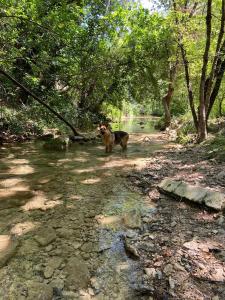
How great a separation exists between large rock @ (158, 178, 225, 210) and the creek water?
0.58 meters

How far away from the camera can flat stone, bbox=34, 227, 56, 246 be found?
375cm

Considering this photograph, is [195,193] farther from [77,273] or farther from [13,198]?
[13,198]

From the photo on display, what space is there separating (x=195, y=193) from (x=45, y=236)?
258 cm

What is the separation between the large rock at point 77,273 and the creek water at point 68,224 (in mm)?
13

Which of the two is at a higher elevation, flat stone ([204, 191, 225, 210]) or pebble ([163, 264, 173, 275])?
flat stone ([204, 191, 225, 210])

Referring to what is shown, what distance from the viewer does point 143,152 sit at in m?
10.6

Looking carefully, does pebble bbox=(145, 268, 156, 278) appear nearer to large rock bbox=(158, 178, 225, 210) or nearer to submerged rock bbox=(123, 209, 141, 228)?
submerged rock bbox=(123, 209, 141, 228)

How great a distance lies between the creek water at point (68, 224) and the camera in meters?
2.97

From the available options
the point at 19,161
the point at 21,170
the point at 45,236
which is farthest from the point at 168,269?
the point at 19,161

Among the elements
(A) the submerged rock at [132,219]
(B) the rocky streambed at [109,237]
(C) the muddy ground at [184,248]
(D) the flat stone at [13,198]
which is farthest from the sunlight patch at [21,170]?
(A) the submerged rock at [132,219]

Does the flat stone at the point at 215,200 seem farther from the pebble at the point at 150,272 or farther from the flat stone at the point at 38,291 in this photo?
the flat stone at the point at 38,291

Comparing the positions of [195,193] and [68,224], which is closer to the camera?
[68,224]

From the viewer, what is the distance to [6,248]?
3.61 metres

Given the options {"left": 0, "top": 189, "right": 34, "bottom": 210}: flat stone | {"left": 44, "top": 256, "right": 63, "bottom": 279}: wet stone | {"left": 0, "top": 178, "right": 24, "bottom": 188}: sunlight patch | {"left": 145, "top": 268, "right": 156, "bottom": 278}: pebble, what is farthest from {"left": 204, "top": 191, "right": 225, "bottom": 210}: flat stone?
{"left": 0, "top": 178, "right": 24, "bottom": 188}: sunlight patch
